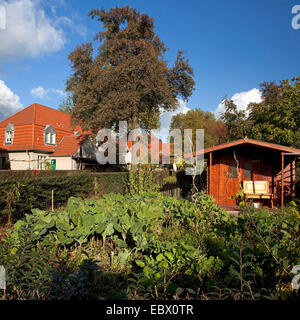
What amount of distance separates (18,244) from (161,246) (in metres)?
2.20

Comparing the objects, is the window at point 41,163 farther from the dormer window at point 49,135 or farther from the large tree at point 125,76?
the large tree at point 125,76

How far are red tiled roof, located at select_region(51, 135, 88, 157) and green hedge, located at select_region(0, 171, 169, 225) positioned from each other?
42.4ft

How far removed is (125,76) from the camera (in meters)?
18.1

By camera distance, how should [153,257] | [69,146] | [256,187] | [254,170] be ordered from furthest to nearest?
[69,146] → [254,170] → [256,187] → [153,257]

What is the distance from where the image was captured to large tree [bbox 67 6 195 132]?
1814cm

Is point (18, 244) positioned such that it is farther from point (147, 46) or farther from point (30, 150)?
point (30, 150)

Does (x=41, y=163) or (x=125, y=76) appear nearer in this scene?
(x=125, y=76)

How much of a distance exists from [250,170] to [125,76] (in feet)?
38.6

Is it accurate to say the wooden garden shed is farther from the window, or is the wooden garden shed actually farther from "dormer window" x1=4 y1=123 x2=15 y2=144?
"dormer window" x1=4 y1=123 x2=15 y2=144

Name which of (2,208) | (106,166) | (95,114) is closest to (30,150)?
(106,166)
